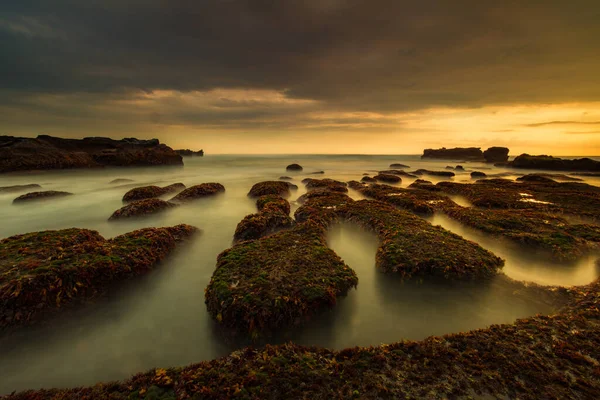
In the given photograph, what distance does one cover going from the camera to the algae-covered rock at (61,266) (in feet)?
11.9

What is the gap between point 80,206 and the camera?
11258 mm

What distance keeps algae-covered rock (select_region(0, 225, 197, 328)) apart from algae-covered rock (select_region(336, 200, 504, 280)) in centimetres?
543

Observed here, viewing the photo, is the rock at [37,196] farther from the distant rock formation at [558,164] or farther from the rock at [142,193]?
the distant rock formation at [558,164]

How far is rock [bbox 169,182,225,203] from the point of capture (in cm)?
1185

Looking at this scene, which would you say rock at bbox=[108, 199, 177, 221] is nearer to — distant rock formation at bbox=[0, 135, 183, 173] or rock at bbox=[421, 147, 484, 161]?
distant rock formation at bbox=[0, 135, 183, 173]

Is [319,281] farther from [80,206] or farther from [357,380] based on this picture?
[80,206]

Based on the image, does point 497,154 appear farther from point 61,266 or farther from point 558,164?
point 61,266

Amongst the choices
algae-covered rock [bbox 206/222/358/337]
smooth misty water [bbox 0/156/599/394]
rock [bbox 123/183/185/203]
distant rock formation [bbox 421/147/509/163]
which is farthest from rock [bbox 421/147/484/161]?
algae-covered rock [bbox 206/222/358/337]

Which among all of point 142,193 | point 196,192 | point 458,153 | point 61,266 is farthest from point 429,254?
point 458,153

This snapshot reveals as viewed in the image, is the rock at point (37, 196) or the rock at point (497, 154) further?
the rock at point (497, 154)

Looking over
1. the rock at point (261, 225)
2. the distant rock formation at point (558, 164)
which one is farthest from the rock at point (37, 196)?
the distant rock formation at point (558, 164)

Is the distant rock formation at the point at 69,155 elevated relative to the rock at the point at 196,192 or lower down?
elevated

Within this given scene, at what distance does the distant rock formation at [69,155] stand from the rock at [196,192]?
23.0 m

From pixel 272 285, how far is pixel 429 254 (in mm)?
3566
